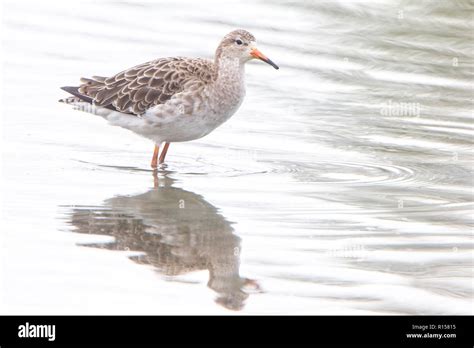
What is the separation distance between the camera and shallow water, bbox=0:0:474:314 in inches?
348

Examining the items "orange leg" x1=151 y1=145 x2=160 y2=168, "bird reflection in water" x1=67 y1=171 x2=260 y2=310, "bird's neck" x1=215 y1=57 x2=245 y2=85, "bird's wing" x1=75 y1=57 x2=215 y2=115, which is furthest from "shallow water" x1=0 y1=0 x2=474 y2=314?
"bird's neck" x1=215 y1=57 x2=245 y2=85

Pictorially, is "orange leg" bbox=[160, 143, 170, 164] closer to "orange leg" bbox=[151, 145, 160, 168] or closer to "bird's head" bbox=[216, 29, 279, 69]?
"orange leg" bbox=[151, 145, 160, 168]

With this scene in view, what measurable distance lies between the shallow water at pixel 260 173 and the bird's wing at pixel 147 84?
0.60 m

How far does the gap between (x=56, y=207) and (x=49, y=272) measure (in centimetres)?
191

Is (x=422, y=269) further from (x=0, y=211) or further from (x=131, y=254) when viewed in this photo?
(x=0, y=211)

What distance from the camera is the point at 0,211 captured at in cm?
1053

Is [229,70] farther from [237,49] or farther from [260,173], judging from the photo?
[260,173]

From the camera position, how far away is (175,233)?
33.1ft

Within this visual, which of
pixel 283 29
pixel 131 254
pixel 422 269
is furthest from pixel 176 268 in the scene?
pixel 283 29

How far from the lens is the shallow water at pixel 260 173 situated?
29.0 ft

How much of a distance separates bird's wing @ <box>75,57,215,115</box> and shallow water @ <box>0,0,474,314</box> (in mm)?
599

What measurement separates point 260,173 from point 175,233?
2.62 m
